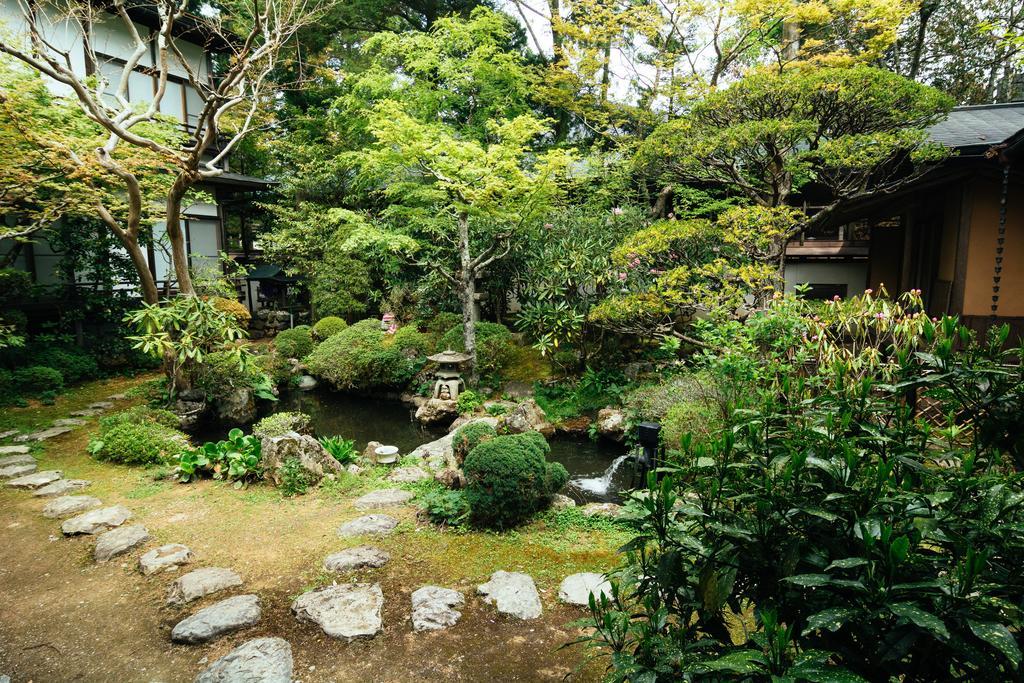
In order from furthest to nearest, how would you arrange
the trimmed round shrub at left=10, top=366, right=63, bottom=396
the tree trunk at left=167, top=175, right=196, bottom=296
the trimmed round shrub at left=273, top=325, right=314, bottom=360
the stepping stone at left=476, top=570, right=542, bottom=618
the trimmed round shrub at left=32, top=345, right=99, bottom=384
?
1. the trimmed round shrub at left=273, top=325, right=314, bottom=360
2. the trimmed round shrub at left=32, top=345, right=99, bottom=384
3. the trimmed round shrub at left=10, top=366, right=63, bottom=396
4. the tree trunk at left=167, top=175, right=196, bottom=296
5. the stepping stone at left=476, top=570, right=542, bottom=618

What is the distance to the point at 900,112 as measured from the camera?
7465 mm

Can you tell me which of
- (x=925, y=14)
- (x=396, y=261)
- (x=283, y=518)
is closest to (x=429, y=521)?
(x=283, y=518)

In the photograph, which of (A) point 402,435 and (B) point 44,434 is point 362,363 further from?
(B) point 44,434

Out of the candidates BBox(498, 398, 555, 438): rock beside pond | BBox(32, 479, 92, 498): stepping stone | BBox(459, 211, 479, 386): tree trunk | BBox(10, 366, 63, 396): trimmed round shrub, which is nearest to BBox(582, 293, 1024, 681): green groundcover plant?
BBox(498, 398, 555, 438): rock beside pond

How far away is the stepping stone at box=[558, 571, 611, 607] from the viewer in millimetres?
3883

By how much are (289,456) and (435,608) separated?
3232mm

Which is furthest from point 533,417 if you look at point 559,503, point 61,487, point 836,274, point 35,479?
point 836,274

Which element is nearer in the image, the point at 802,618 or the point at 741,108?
the point at 802,618

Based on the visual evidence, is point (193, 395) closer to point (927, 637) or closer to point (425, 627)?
point (425, 627)

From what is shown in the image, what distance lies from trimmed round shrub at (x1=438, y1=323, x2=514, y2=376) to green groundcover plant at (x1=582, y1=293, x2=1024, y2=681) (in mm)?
9607

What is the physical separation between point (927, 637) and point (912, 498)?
385 mm

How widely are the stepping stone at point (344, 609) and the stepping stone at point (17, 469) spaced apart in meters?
5.06

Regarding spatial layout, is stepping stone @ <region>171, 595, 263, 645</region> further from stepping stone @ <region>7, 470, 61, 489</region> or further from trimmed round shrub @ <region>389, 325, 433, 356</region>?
trimmed round shrub @ <region>389, 325, 433, 356</region>

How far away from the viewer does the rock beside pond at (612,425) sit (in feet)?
30.4
